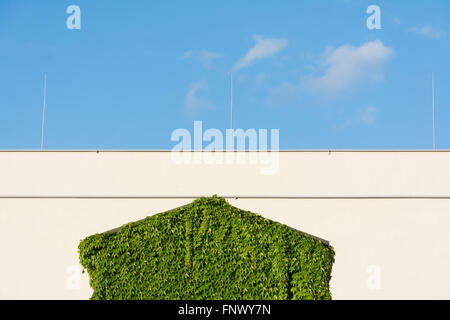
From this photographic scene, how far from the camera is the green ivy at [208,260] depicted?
11.1 meters

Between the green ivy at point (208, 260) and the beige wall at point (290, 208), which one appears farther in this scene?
the beige wall at point (290, 208)

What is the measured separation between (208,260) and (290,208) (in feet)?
19.5

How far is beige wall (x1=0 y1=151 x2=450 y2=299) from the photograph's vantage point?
16.5 meters

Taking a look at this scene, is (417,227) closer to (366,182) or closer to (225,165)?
(366,182)

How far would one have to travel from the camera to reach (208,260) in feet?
36.9

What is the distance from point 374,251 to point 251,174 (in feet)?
14.1

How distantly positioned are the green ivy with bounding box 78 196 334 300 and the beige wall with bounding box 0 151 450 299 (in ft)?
17.4

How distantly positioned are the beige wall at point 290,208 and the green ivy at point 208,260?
5314 mm

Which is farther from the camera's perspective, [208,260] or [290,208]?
[290,208]

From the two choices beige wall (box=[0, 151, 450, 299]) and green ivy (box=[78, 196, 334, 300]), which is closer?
green ivy (box=[78, 196, 334, 300])

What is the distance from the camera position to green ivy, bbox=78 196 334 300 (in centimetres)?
1112
